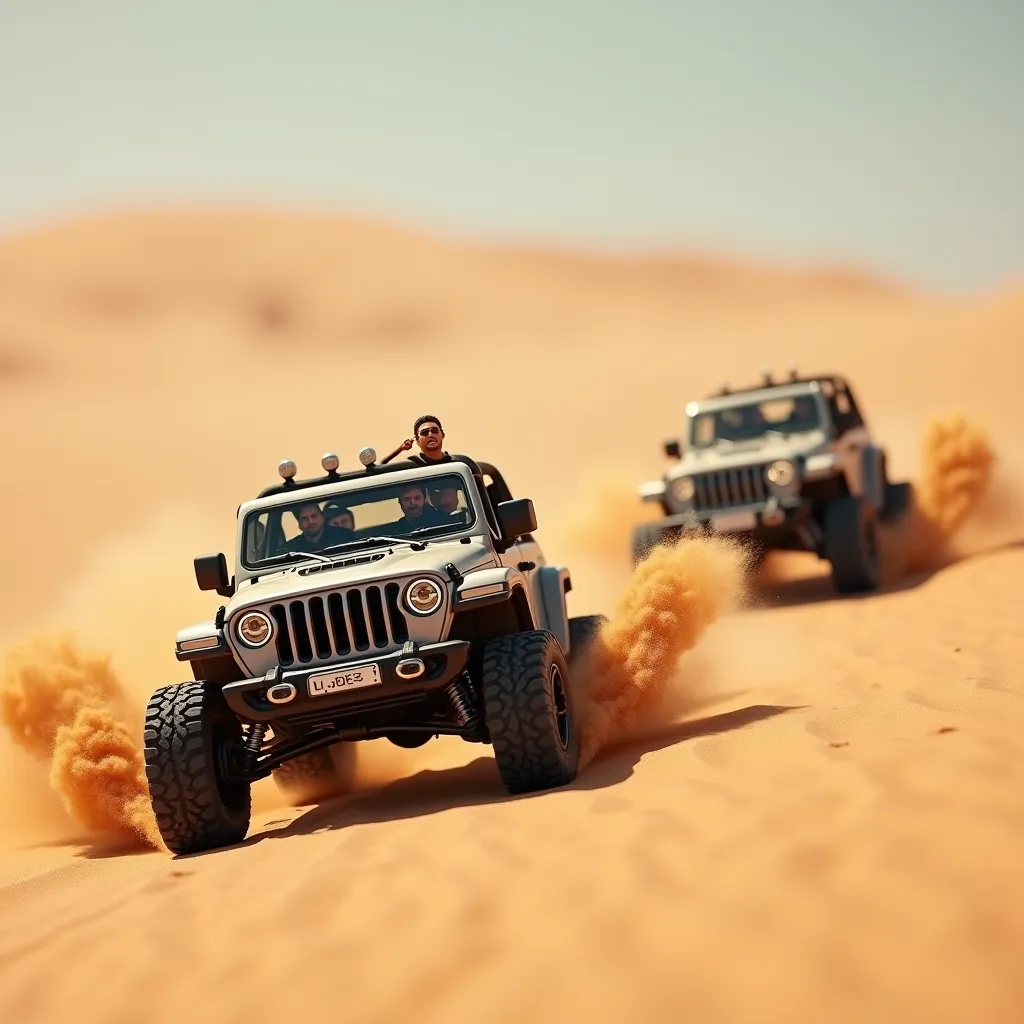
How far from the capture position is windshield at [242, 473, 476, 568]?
779cm

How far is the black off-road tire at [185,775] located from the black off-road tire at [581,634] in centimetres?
223

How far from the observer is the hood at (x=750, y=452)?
44.8 feet

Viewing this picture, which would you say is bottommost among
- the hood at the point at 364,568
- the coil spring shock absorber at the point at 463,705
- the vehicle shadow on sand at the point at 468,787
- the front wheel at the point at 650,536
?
the vehicle shadow on sand at the point at 468,787

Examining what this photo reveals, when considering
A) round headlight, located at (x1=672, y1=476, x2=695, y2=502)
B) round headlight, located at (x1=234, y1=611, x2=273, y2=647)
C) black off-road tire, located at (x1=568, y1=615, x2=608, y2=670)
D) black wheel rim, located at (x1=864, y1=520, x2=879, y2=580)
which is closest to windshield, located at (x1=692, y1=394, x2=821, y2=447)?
round headlight, located at (x1=672, y1=476, x2=695, y2=502)

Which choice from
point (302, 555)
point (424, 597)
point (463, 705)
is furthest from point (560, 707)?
point (302, 555)

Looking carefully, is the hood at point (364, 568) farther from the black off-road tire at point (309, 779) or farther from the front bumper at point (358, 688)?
the black off-road tire at point (309, 779)

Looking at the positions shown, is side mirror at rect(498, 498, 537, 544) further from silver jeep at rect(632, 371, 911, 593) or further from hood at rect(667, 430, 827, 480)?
hood at rect(667, 430, 827, 480)

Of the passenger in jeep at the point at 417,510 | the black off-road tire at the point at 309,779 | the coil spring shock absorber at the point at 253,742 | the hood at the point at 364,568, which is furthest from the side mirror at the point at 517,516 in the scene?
the black off-road tire at the point at 309,779

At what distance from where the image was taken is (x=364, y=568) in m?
7.03

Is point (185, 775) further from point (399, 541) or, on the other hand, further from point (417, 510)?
point (417, 510)

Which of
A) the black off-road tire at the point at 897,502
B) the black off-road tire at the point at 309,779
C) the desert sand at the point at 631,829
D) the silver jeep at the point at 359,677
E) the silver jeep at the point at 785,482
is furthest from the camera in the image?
the black off-road tire at the point at 897,502

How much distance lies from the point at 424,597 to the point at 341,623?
1.29ft

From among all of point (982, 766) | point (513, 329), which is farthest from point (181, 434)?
point (513, 329)

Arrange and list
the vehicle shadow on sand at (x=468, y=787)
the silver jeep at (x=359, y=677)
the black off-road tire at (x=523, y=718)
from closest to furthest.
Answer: the black off-road tire at (x=523, y=718) < the silver jeep at (x=359, y=677) < the vehicle shadow on sand at (x=468, y=787)
